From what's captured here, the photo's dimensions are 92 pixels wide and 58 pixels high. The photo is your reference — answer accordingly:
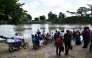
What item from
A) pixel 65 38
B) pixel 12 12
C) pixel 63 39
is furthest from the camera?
pixel 12 12

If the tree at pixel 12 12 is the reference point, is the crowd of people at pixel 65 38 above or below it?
below

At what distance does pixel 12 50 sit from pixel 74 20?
9179cm

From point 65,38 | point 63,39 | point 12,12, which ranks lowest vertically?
point 63,39

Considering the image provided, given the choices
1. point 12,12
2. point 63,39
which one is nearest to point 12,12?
point 12,12

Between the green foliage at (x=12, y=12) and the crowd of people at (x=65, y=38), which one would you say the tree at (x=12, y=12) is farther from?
the crowd of people at (x=65, y=38)

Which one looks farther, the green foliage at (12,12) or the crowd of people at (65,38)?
the green foliage at (12,12)

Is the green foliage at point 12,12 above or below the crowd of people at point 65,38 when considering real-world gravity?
above

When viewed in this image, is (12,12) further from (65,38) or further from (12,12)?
(65,38)

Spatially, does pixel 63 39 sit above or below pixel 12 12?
below

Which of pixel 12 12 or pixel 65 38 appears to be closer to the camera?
pixel 65 38

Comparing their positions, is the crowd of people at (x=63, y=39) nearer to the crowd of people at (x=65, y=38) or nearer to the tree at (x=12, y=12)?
the crowd of people at (x=65, y=38)

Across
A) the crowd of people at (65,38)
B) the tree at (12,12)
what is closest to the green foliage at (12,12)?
the tree at (12,12)

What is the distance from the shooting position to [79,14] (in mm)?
114750

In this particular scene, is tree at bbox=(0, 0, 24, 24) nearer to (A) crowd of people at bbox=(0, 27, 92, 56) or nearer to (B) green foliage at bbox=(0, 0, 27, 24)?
(B) green foliage at bbox=(0, 0, 27, 24)
